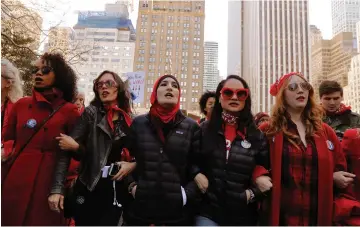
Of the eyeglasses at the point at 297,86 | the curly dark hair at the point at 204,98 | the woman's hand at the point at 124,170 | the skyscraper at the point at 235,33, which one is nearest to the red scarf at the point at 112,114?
the woman's hand at the point at 124,170

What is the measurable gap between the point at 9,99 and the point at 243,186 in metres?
2.87

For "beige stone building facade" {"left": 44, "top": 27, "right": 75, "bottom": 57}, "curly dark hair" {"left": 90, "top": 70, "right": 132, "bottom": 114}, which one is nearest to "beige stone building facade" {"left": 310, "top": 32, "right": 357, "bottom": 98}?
"beige stone building facade" {"left": 44, "top": 27, "right": 75, "bottom": 57}

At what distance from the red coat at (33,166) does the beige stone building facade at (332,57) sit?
101924 millimetres

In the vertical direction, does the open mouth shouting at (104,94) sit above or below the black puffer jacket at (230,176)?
above

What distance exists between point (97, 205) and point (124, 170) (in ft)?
1.56

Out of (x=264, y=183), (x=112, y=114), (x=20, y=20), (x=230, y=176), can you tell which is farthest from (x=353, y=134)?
(x=20, y=20)

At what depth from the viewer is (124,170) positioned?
2684 millimetres

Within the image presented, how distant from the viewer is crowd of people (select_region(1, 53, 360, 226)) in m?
2.64

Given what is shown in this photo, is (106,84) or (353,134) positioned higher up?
(106,84)

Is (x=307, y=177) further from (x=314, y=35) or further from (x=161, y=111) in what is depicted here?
(x=314, y=35)

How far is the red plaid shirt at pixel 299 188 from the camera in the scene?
265 cm

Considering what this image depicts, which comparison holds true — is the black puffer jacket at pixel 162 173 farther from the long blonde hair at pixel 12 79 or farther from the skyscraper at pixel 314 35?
the skyscraper at pixel 314 35

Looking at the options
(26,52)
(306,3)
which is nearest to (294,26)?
(306,3)

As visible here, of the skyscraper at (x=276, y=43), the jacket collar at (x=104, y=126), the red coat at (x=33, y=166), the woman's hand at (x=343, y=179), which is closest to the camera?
the woman's hand at (x=343, y=179)
